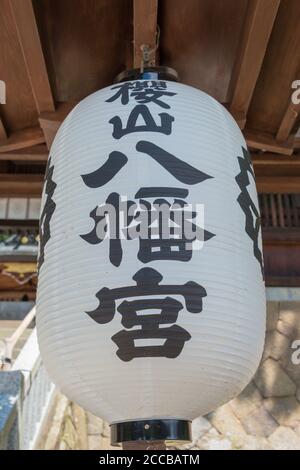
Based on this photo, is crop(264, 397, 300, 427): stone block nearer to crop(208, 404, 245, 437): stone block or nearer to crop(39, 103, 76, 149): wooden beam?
crop(208, 404, 245, 437): stone block

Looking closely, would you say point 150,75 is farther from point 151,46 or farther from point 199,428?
point 199,428

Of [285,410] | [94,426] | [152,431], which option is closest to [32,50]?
[152,431]

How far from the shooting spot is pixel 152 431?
1.62 m

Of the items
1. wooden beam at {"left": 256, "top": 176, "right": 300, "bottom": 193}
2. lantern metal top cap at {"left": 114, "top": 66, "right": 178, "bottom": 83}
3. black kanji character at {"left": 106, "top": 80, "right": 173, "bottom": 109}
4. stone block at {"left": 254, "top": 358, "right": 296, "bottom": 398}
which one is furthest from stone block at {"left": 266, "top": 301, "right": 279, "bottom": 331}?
black kanji character at {"left": 106, "top": 80, "right": 173, "bottom": 109}

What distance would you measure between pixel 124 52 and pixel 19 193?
9.05 feet

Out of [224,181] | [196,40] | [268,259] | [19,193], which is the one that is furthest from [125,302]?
[268,259]

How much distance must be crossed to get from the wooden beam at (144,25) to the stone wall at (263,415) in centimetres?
462

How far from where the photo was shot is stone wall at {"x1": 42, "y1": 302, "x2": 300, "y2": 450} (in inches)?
240

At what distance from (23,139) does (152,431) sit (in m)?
2.52

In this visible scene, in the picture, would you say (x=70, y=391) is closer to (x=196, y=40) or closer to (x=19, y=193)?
(x=196, y=40)

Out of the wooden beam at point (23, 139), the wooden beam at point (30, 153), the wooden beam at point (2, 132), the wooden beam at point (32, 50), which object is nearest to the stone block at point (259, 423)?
the wooden beam at point (30, 153)

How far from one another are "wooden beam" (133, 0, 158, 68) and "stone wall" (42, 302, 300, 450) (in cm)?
462

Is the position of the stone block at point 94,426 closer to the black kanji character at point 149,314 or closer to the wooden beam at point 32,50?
the wooden beam at point 32,50

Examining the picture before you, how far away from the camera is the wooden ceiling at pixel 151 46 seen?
254 cm
